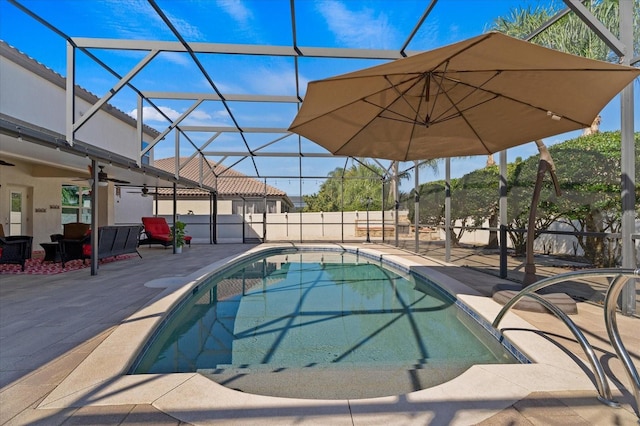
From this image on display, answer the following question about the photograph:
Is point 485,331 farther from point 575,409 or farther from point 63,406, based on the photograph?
point 63,406

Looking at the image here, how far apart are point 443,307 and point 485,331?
1228mm

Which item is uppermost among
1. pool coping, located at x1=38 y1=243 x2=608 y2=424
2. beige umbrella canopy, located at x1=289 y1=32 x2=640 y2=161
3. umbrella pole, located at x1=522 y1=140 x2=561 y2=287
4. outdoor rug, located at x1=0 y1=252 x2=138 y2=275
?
beige umbrella canopy, located at x1=289 y1=32 x2=640 y2=161

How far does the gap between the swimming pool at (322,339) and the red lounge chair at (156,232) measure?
6.00 metres

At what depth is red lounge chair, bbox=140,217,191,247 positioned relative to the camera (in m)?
11.4

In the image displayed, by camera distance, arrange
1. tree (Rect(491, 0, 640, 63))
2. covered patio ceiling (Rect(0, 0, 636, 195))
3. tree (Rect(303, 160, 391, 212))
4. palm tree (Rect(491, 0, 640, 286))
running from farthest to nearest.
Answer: tree (Rect(303, 160, 391, 212))
covered patio ceiling (Rect(0, 0, 636, 195))
tree (Rect(491, 0, 640, 63))
palm tree (Rect(491, 0, 640, 286))

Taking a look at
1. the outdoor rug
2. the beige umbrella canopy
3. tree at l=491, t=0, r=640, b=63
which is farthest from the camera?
the outdoor rug

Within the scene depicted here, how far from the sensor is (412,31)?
5332mm

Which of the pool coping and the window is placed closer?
the pool coping


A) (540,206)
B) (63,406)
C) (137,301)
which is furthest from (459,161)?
(63,406)

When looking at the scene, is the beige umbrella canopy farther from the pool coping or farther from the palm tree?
the pool coping

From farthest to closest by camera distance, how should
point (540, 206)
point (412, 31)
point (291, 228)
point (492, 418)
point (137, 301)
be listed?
point (291, 228) < point (540, 206) < point (412, 31) < point (137, 301) < point (492, 418)

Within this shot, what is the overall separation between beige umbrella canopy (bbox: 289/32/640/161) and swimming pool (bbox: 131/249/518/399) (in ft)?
7.23

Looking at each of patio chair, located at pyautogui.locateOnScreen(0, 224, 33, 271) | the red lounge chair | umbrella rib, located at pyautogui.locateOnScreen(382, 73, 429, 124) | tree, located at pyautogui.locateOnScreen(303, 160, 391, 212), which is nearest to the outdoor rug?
patio chair, located at pyautogui.locateOnScreen(0, 224, 33, 271)

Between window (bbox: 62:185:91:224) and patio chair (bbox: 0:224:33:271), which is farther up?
window (bbox: 62:185:91:224)
